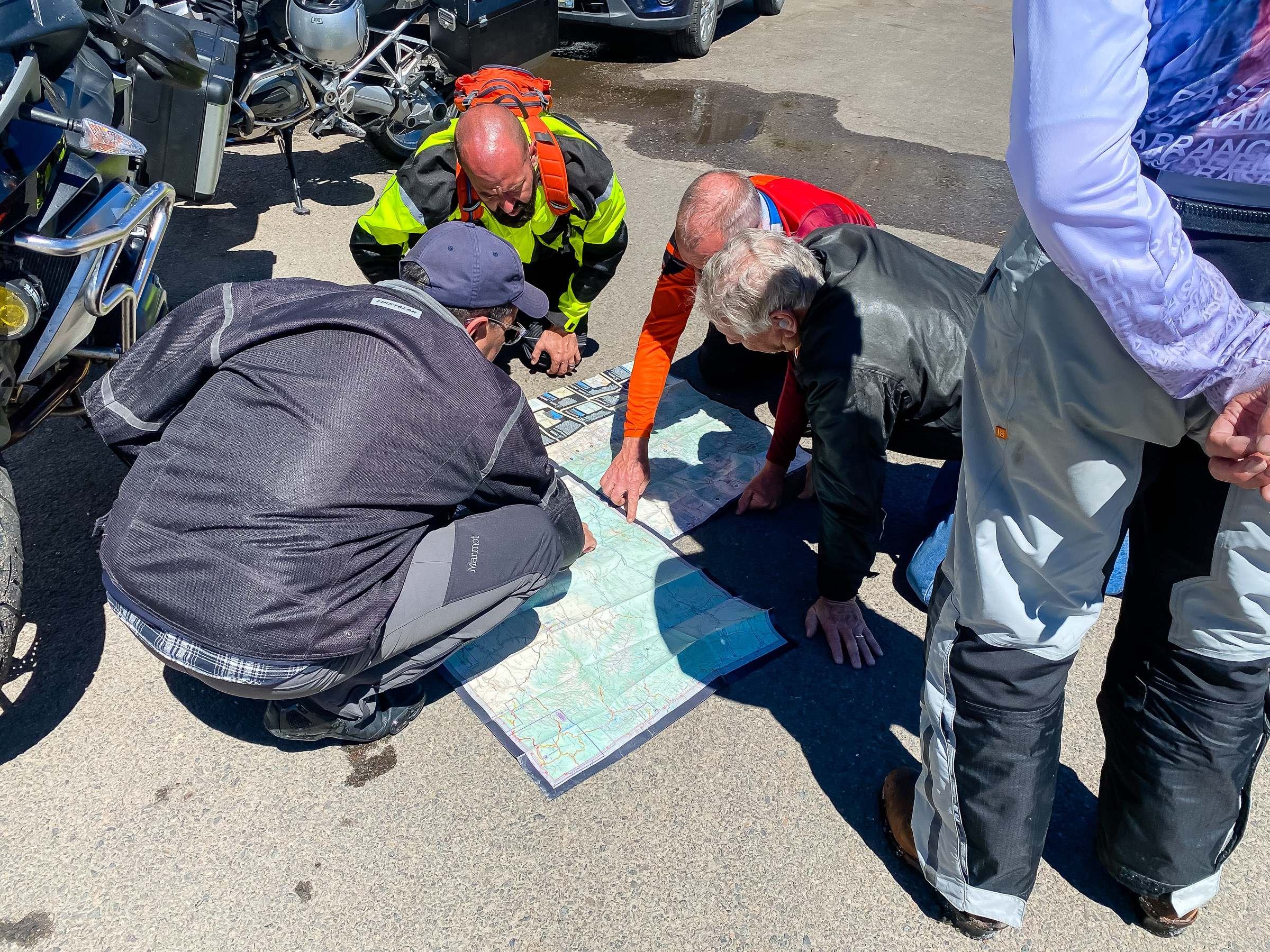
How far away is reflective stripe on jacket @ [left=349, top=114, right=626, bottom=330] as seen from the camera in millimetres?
2908

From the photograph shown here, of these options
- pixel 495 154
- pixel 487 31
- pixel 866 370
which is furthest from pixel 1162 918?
pixel 487 31

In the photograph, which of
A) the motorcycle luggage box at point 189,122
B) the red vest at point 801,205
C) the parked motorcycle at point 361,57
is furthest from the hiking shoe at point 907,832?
the parked motorcycle at point 361,57

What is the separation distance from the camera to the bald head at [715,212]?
2305 millimetres

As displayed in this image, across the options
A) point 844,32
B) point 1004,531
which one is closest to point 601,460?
point 1004,531

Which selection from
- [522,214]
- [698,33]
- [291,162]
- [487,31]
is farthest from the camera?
[698,33]

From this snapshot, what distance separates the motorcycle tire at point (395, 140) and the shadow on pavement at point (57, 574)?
251cm

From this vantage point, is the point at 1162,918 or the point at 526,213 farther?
the point at 526,213

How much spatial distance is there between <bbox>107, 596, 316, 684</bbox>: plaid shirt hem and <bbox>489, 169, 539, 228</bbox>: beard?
176cm

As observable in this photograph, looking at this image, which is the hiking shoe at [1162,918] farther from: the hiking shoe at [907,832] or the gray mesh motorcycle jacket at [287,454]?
the gray mesh motorcycle jacket at [287,454]

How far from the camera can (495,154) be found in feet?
8.73

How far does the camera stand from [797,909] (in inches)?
65.6

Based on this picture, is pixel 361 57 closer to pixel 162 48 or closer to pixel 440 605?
pixel 162 48

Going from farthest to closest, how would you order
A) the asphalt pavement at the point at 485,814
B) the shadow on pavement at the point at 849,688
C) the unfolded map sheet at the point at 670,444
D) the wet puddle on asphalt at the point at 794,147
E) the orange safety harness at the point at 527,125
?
1. the wet puddle on asphalt at the point at 794,147
2. the orange safety harness at the point at 527,125
3. the unfolded map sheet at the point at 670,444
4. the shadow on pavement at the point at 849,688
5. the asphalt pavement at the point at 485,814

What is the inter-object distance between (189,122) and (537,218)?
1308 mm
